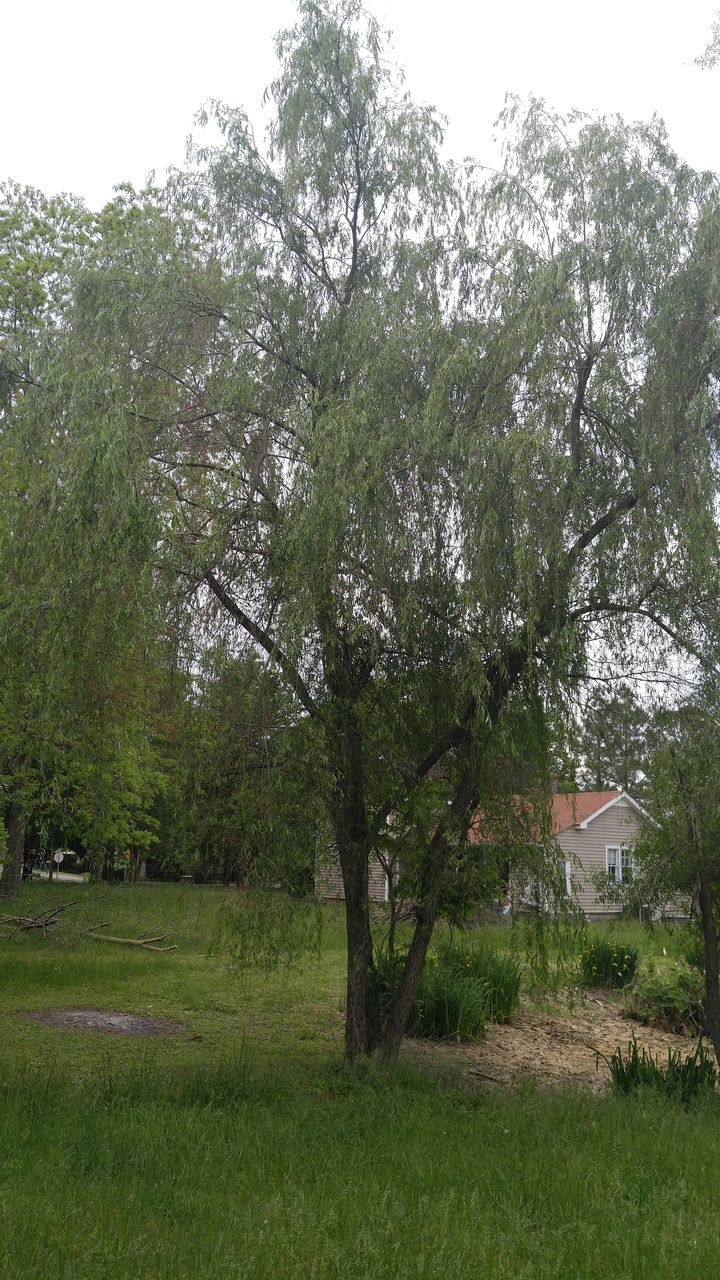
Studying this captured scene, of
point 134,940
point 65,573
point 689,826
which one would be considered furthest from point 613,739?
point 134,940

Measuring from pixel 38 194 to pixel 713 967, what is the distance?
1891cm

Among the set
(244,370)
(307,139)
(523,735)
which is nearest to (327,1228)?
(523,735)

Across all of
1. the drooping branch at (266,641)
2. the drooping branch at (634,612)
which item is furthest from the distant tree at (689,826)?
the drooping branch at (266,641)

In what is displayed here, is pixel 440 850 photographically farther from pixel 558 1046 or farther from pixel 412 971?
pixel 558 1046

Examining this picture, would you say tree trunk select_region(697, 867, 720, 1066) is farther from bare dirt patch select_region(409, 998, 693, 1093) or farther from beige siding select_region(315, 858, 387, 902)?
beige siding select_region(315, 858, 387, 902)

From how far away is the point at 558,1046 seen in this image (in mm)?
12516

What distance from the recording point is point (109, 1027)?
11.6 meters

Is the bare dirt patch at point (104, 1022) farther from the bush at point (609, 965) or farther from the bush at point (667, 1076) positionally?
the bush at point (609, 965)

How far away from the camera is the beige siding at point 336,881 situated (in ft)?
31.3

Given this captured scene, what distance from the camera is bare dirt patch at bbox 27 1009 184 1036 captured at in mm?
11492

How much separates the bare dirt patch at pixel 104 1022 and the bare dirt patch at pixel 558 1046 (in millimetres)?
3046

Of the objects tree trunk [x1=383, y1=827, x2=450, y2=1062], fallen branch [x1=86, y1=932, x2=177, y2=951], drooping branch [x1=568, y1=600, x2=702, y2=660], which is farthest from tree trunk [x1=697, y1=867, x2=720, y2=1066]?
fallen branch [x1=86, y1=932, x2=177, y2=951]

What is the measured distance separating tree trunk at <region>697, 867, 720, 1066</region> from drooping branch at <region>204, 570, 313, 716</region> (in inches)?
153

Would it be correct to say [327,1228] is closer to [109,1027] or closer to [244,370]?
[244,370]
